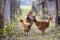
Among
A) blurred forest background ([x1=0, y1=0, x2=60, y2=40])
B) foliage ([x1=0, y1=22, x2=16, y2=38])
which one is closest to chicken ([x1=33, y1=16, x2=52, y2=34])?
blurred forest background ([x1=0, y1=0, x2=60, y2=40])

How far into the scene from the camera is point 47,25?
5.25 feet

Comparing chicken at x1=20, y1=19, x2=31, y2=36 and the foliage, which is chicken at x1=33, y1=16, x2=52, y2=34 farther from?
the foliage

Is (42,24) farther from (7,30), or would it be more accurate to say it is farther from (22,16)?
(7,30)

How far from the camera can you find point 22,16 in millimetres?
1603

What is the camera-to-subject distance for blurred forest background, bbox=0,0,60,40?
160 centimetres

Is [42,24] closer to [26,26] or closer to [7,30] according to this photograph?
[26,26]

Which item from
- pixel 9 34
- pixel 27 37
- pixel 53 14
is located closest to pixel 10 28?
pixel 9 34

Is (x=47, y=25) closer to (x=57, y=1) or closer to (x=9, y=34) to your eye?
(x=57, y=1)

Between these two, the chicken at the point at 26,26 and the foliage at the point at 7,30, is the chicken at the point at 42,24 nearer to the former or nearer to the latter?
the chicken at the point at 26,26

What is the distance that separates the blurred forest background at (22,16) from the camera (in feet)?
5.24

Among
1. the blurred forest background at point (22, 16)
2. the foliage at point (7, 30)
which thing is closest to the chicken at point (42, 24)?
the blurred forest background at point (22, 16)

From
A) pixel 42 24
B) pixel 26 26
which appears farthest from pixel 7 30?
pixel 42 24

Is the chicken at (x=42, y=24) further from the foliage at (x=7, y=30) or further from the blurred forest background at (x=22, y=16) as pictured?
the foliage at (x=7, y=30)

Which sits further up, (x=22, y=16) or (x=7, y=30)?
(x=22, y=16)
